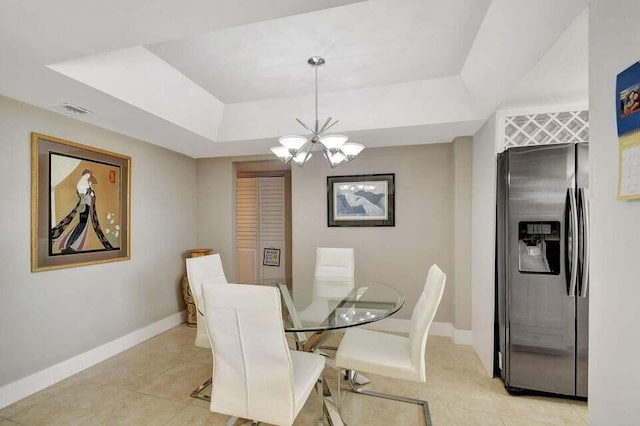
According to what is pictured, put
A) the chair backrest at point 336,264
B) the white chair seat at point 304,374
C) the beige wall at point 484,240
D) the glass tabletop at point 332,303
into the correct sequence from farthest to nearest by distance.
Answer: the chair backrest at point 336,264
the beige wall at point 484,240
the glass tabletop at point 332,303
the white chair seat at point 304,374

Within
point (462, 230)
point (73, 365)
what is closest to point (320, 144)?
point (462, 230)

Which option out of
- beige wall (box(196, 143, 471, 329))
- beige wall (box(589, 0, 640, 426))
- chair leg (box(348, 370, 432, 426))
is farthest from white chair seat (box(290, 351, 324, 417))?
beige wall (box(196, 143, 471, 329))

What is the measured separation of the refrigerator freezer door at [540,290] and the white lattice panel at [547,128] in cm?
41

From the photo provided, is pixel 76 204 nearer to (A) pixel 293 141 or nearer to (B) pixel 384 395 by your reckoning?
(A) pixel 293 141

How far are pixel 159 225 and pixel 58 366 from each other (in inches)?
64.1

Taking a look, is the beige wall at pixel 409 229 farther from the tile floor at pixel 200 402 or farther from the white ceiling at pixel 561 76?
the white ceiling at pixel 561 76

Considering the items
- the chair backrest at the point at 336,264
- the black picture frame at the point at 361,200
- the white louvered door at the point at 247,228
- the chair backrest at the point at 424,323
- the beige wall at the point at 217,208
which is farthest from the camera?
the white louvered door at the point at 247,228

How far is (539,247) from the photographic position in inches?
87.7

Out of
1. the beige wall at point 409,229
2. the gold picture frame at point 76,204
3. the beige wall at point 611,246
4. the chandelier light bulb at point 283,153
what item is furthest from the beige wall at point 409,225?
the beige wall at point 611,246

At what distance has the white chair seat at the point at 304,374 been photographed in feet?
4.91

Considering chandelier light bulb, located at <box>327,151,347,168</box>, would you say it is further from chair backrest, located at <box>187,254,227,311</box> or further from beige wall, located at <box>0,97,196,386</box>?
beige wall, located at <box>0,97,196,386</box>

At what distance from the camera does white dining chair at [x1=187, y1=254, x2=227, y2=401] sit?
223cm

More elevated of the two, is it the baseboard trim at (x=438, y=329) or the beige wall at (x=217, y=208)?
the beige wall at (x=217, y=208)

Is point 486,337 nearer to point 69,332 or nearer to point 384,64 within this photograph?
point 384,64
